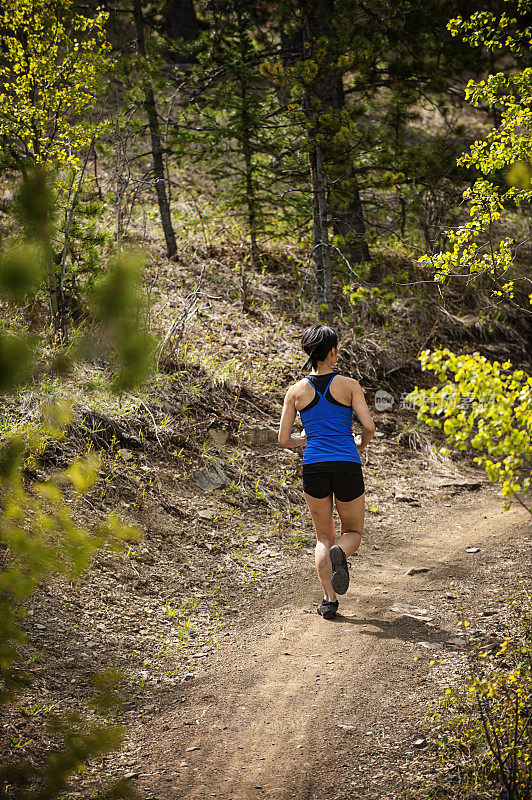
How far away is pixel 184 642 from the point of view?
203 inches

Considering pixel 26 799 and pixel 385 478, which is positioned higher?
pixel 26 799

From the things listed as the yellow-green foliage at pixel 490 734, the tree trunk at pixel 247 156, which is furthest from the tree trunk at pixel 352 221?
the yellow-green foliage at pixel 490 734

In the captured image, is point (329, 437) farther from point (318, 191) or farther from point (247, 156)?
point (247, 156)

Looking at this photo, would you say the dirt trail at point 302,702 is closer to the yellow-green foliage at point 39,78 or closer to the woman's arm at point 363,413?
the woman's arm at point 363,413

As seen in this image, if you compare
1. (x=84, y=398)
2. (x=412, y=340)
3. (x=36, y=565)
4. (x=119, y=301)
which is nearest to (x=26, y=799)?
(x=36, y=565)

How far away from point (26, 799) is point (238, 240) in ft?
38.6

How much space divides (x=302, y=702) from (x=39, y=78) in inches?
286

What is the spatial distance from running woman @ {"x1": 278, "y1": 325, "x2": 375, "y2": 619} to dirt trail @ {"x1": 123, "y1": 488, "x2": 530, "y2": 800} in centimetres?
55

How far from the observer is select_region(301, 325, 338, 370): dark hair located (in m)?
4.93

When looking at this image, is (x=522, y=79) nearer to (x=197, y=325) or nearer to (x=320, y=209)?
(x=320, y=209)

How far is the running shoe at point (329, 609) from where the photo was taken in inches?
205

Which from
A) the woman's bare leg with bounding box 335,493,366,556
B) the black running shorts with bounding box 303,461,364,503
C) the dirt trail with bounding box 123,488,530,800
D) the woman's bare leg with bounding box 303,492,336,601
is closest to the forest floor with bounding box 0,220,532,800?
the dirt trail with bounding box 123,488,530,800

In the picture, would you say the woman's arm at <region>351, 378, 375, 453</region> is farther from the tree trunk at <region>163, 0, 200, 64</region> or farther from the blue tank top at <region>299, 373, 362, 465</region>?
the tree trunk at <region>163, 0, 200, 64</region>

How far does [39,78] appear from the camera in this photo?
301 inches
